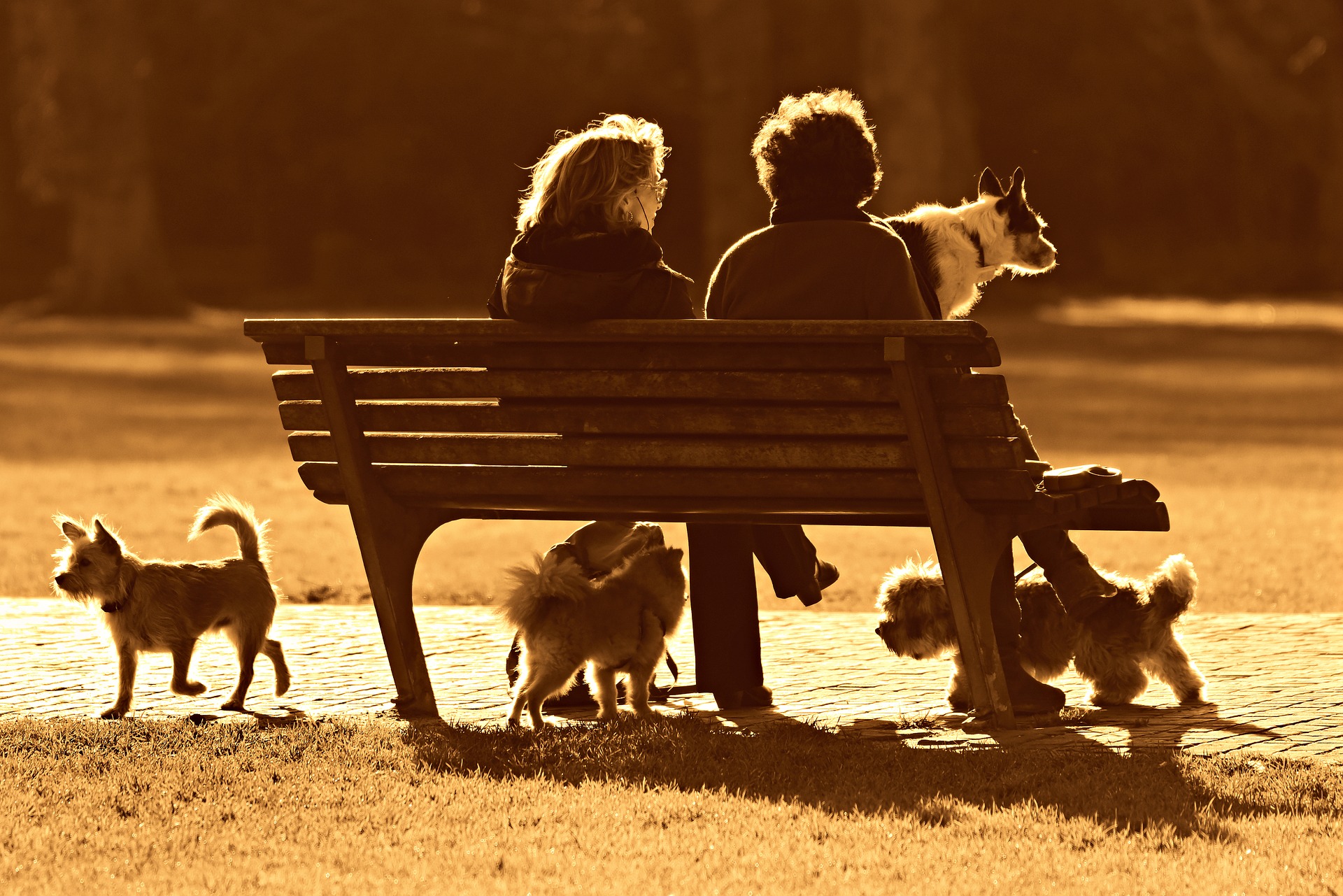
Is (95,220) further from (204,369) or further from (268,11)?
(204,369)

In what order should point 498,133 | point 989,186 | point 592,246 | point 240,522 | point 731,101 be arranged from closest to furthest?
1. point 592,246
2. point 240,522
3. point 989,186
4. point 731,101
5. point 498,133

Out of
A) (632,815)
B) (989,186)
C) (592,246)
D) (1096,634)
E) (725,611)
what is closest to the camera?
(632,815)

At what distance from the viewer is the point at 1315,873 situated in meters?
4.31

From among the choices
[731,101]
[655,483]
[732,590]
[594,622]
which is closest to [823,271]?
[655,483]

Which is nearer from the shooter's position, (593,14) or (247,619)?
(247,619)

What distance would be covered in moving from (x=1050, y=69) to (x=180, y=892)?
46.5 meters

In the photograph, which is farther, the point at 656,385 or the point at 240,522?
the point at 240,522

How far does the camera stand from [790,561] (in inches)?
252

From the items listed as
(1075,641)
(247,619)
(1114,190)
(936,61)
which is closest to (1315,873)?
(1075,641)

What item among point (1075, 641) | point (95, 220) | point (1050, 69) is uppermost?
point (1050, 69)

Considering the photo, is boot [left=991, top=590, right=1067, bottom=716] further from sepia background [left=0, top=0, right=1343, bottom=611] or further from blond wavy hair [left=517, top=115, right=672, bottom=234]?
sepia background [left=0, top=0, right=1343, bottom=611]

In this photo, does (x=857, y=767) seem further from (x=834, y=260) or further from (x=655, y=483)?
(x=834, y=260)

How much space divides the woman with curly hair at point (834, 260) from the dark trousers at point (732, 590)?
668 millimetres

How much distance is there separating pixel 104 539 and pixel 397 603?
92cm
